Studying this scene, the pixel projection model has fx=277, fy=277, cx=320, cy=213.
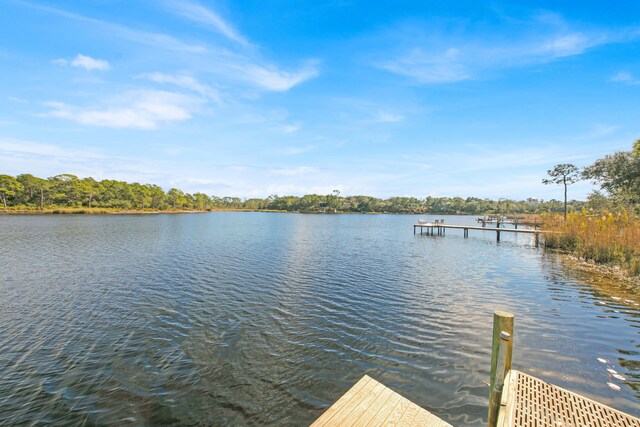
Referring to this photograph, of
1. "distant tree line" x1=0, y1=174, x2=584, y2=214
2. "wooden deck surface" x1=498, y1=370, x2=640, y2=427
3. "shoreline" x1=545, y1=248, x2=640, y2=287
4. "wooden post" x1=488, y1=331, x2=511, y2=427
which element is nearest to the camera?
"wooden deck surface" x1=498, y1=370, x2=640, y2=427

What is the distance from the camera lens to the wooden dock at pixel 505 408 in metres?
3.56

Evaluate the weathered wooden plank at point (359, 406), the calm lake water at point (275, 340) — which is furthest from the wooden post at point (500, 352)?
the weathered wooden plank at point (359, 406)

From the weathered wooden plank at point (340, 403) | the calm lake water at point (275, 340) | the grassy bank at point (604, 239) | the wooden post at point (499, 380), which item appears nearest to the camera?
the weathered wooden plank at point (340, 403)

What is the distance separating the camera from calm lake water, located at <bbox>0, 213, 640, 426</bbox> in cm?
516

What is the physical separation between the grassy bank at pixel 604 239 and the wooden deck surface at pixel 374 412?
1668 centimetres

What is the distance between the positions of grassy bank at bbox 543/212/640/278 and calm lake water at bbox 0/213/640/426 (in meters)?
3.37

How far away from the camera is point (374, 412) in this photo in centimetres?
394

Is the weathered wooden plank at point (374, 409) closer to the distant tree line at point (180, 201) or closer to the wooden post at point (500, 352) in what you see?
the wooden post at point (500, 352)

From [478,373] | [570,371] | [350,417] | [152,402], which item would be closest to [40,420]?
[152,402]

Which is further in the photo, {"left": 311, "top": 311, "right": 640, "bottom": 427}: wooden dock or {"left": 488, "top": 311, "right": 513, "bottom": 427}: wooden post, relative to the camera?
{"left": 488, "top": 311, "right": 513, "bottom": 427}: wooden post

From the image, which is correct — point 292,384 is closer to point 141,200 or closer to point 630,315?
point 630,315

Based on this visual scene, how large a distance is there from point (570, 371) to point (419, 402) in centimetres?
375

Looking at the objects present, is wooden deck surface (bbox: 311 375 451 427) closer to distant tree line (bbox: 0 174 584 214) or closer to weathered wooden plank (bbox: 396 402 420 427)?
weathered wooden plank (bbox: 396 402 420 427)

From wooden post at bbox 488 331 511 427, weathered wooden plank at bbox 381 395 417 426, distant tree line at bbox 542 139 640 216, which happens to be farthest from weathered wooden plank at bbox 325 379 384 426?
distant tree line at bbox 542 139 640 216
